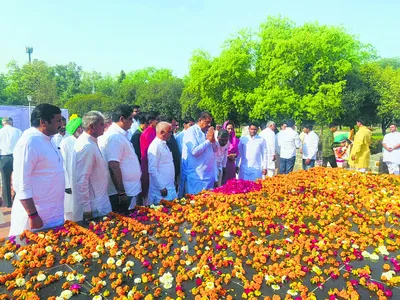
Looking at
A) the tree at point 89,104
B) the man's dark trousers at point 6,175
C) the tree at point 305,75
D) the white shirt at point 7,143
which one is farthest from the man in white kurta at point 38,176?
the tree at point 89,104

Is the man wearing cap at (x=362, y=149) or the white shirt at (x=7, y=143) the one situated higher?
the white shirt at (x=7, y=143)

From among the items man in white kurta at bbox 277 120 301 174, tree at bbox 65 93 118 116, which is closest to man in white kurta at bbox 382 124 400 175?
man in white kurta at bbox 277 120 301 174

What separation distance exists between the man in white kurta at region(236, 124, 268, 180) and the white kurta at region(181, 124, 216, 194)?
5.21 feet

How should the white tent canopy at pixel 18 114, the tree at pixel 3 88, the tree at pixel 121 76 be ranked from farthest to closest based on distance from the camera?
1. the tree at pixel 121 76
2. the tree at pixel 3 88
3. the white tent canopy at pixel 18 114

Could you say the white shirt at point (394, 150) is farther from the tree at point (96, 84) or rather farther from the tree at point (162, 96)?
the tree at point (96, 84)

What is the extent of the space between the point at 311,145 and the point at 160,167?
6.26m

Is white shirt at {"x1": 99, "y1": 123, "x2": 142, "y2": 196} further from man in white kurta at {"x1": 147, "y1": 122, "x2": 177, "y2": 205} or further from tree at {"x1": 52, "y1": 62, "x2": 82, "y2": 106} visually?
tree at {"x1": 52, "y1": 62, "x2": 82, "y2": 106}

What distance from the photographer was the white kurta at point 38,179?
3.26 metres

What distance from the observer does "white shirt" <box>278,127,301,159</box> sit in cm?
927

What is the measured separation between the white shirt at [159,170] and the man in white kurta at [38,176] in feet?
4.87

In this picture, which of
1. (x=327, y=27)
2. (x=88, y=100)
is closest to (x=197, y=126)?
(x=327, y=27)

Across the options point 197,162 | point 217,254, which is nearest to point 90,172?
point 217,254

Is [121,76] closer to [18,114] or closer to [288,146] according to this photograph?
[18,114]

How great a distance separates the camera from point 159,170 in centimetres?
505
